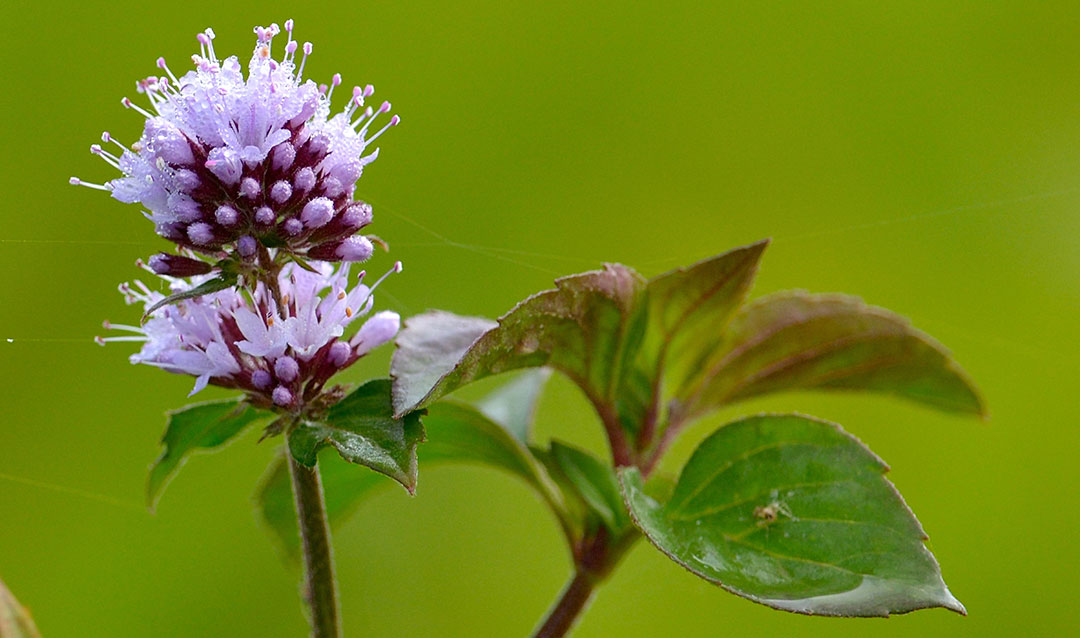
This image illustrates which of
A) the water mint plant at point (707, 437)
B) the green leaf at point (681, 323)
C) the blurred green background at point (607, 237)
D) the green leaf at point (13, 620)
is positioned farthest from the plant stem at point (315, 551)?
the blurred green background at point (607, 237)

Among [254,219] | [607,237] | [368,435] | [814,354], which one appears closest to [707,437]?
[814,354]

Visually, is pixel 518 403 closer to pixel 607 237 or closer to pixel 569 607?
pixel 569 607

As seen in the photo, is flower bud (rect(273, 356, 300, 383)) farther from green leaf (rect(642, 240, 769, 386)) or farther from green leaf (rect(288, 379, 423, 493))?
green leaf (rect(642, 240, 769, 386))

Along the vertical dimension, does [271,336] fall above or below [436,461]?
above

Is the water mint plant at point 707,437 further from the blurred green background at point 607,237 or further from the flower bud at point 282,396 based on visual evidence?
the blurred green background at point 607,237

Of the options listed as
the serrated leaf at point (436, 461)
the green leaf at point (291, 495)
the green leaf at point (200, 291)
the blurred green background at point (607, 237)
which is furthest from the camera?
the blurred green background at point (607, 237)

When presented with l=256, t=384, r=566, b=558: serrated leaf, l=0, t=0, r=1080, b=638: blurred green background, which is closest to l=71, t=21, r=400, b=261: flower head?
l=256, t=384, r=566, b=558: serrated leaf
